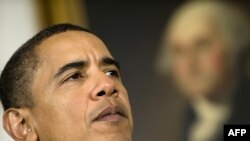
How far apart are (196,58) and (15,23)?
3.07ft

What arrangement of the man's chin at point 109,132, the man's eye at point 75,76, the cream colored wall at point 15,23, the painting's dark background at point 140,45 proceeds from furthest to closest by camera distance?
the painting's dark background at point 140,45 < the cream colored wall at point 15,23 < the man's eye at point 75,76 < the man's chin at point 109,132

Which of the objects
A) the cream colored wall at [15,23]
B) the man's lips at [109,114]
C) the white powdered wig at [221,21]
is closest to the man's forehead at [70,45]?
the man's lips at [109,114]

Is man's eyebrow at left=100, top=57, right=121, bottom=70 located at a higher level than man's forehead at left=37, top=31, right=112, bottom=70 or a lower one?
lower

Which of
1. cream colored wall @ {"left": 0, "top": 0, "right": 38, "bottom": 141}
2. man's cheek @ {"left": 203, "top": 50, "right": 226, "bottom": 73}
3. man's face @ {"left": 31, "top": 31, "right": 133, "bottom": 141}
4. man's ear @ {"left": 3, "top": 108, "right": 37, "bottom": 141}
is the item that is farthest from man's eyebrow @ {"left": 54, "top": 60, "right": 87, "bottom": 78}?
man's cheek @ {"left": 203, "top": 50, "right": 226, "bottom": 73}

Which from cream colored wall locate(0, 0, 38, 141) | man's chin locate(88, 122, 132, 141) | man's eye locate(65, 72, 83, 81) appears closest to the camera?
man's chin locate(88, 122, 132, 141)

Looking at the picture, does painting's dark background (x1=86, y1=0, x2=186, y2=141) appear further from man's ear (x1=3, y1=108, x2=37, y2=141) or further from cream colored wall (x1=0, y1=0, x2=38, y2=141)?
man's ear (x1=3, y1=108, x2=37, y2=141)

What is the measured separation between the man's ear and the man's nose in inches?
10.1

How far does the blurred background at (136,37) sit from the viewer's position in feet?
8.30

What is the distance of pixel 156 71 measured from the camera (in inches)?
103

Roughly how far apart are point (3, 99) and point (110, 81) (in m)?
0.42

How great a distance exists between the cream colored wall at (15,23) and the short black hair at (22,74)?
746 millimetres

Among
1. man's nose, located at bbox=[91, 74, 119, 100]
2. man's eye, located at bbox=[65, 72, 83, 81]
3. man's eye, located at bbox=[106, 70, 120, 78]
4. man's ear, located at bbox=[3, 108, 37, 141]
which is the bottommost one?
man's ear, located at bbox=[3, 108, 37, 141]

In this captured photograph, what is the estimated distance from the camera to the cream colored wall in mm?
2469

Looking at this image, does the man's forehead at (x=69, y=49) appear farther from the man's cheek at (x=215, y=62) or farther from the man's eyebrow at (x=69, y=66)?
the man's cheek at (x=215, y=62)
